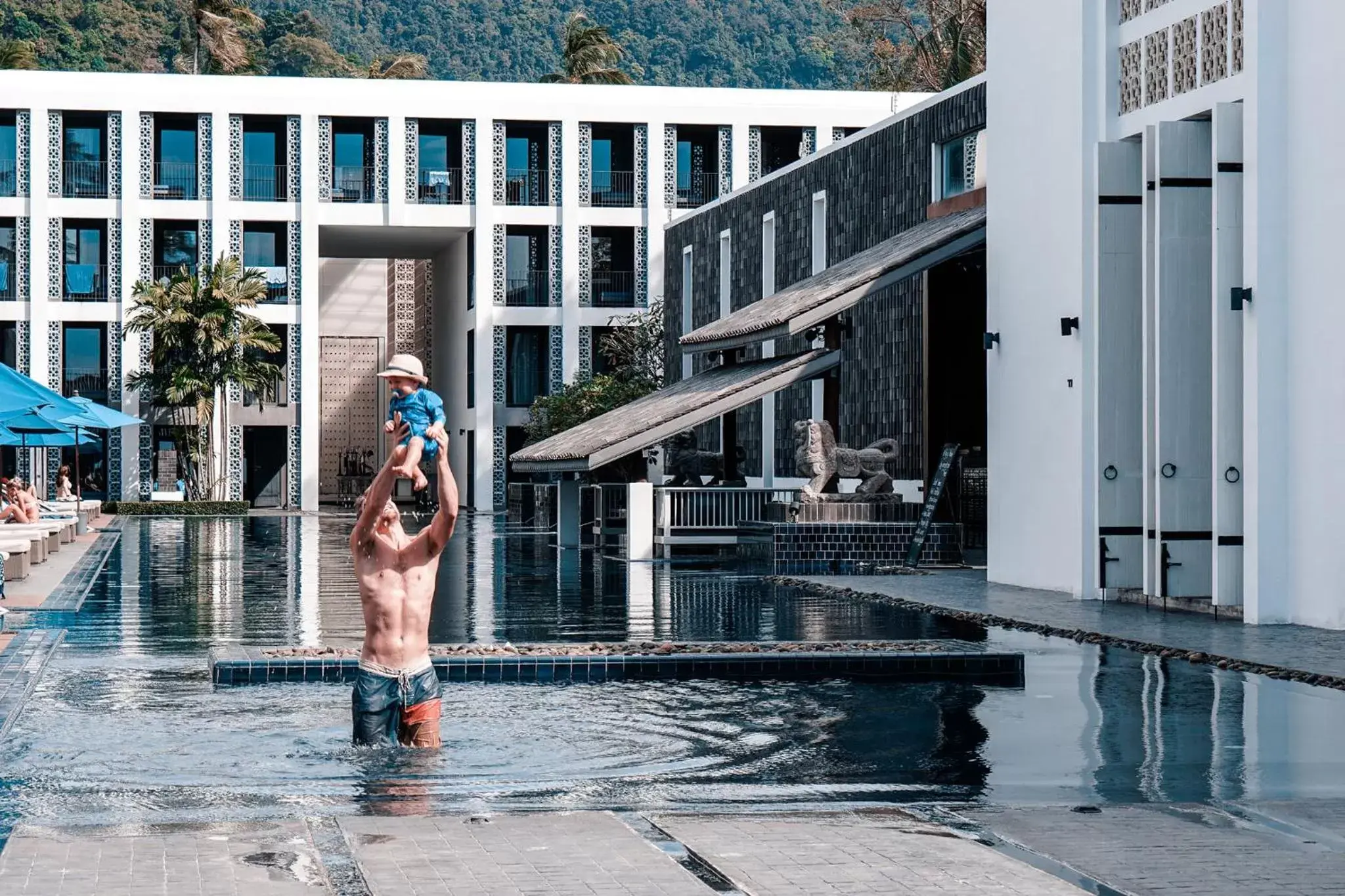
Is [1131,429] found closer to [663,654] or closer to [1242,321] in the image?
[1242,321]

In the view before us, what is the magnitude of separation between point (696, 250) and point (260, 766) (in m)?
31.9

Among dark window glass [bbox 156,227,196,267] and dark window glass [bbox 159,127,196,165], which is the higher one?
dark window glass [bbox 159,127,196,165]

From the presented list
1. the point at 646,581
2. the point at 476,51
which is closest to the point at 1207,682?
the point at 646,581

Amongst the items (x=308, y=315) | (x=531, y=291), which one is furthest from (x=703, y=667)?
(x=308, y=315)

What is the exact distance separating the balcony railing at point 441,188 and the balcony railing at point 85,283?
912 centimetres

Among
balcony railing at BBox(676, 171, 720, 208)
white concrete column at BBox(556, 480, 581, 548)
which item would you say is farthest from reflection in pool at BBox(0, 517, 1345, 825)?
balcony railing at BBox(676, 171, 720, 208)

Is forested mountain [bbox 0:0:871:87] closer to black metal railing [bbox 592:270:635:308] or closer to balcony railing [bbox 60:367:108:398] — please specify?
black metal railing [bbox 592:270:635:308]

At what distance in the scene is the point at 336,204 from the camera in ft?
177

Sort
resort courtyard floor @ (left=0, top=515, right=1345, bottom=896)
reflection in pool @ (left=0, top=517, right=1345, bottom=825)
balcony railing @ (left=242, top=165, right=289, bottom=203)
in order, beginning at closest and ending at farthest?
1. resort courtyard floor @ (left=0, top=515, right=1345, bottom=896)
2. reflection in pool @ (left=0, top=517, right=1345, bottom=825)
3. balcony railing @ (left=242, top=165, right=289, bottom=203)

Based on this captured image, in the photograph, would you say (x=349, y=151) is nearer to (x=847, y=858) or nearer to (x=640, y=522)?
(x=640, y=522)

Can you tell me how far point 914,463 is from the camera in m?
25.9

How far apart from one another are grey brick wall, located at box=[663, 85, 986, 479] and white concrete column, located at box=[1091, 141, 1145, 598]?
733 cm

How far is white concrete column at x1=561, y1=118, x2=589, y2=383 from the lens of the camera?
179ft

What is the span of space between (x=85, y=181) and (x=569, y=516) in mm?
27915
